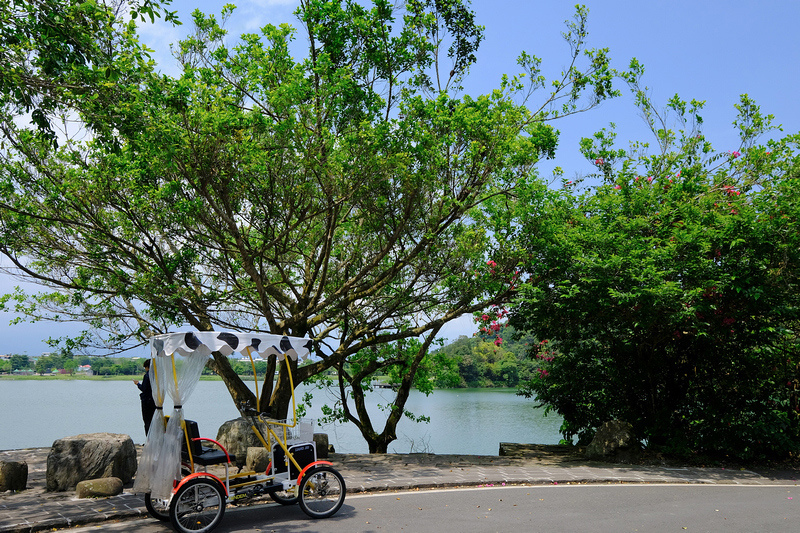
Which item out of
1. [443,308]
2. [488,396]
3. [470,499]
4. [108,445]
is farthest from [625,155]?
[488,396]

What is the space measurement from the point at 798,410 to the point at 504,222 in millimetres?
7400

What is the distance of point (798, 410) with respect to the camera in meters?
12.2

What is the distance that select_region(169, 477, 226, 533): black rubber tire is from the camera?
20.1 ft

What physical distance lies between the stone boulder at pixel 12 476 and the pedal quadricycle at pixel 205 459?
111 inches

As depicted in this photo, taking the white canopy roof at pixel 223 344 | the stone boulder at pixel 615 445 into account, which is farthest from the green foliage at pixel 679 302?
the white canopy roof at pixel 223 344

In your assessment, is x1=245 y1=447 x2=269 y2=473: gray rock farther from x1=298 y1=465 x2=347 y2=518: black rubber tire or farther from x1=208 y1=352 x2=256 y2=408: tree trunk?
x1=208 y1=352 x2=256 y2=408: tree trunk

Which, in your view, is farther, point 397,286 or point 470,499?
point 397,286

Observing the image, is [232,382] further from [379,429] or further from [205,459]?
[379,429]

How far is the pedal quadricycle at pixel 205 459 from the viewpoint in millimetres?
6289

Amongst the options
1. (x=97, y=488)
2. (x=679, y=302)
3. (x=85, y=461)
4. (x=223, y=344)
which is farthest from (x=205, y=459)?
(x=679, y=302)

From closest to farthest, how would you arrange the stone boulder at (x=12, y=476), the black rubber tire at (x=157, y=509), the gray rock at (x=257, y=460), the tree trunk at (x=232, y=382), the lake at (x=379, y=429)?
1. the black rubber tire at (x=157, y=509)
2. the stone boulder at (x=12, y=476)
3. the gray rock at (x=257, y=460)
4. the tree trunk at (x=232, y=382)
5. the lake at (x=379, y=429)

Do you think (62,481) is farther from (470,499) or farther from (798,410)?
(798,410)

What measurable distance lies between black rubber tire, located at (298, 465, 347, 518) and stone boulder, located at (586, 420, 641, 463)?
6.97 meters

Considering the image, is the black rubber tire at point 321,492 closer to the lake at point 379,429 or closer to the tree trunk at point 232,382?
the tree trunk at point 232,382
